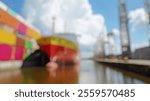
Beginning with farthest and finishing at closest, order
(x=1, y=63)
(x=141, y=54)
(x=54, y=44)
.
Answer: (x=54, y=44)
(x=141, y=54)
(x=1, y=63)

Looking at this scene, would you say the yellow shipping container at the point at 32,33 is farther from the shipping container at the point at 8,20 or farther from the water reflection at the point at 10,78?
the water reflection at the point at 10,78

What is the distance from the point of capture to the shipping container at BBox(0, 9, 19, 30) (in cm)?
1639

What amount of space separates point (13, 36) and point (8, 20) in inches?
61.0

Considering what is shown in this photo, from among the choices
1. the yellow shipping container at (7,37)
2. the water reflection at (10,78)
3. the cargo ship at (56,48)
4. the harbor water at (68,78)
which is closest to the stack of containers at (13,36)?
the yellow shipping container at (7,37)

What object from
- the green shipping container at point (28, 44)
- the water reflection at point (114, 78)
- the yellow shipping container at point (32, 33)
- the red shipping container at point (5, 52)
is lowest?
the water reflection at point (114, 78)

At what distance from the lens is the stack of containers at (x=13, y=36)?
16.5 metres

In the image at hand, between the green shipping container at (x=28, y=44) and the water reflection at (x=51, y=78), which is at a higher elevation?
the green shipping container at (x=28, y=44)

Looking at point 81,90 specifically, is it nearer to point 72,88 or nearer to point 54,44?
point 72,88

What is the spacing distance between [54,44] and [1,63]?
6410 mm

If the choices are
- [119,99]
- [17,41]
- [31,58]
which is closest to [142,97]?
[119,99]

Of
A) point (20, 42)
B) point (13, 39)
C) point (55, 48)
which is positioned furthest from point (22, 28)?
point (55, 48)

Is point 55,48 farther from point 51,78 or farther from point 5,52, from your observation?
point 51,78

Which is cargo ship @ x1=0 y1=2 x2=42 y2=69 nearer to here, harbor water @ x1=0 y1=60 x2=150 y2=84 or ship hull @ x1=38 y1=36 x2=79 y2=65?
ship hull @ x1=38 y1=36 x2=79 y2=65

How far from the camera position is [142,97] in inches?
177
